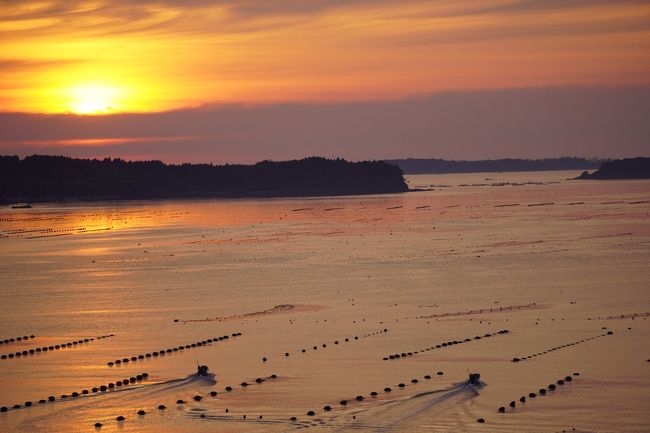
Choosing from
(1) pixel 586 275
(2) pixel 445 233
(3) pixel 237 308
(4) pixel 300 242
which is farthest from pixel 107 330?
(2) pixel 445 233

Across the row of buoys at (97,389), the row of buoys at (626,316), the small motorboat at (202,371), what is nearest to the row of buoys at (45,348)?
the row of buoys at (97,389)

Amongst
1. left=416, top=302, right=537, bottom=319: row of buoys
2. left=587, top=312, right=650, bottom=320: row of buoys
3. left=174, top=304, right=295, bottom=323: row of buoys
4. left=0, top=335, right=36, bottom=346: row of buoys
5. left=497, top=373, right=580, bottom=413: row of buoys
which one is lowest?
left=497, top=373, right=580, bottom=413: row of buoys

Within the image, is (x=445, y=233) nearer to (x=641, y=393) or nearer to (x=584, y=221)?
(x=584, y=221)

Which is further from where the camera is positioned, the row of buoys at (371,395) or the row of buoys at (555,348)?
the row of buoys at (555,348)

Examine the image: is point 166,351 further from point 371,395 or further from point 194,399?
point 371,395

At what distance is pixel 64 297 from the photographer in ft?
140

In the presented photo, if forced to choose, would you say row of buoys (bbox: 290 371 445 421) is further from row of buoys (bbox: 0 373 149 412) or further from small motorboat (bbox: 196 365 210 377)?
row of buoys (bbox: 0 373 149 412)

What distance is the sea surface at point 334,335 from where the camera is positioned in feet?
70.7

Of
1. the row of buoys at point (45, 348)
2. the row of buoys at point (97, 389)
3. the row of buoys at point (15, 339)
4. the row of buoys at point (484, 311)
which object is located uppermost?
the row of buoys at point (15, 339)

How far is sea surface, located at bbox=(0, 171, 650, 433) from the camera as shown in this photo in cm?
2155

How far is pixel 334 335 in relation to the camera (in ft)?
101

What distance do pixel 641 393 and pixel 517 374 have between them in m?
3.20

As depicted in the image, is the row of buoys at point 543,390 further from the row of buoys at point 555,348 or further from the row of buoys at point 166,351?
the row of buoys at point 166,351

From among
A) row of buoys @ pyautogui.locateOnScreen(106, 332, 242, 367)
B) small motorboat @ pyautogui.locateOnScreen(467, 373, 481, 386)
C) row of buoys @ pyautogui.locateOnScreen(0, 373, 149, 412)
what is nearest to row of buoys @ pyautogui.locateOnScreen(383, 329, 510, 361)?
small motorboat @ pyautogui.locateOnScreen(467, 373, 481, 386)
